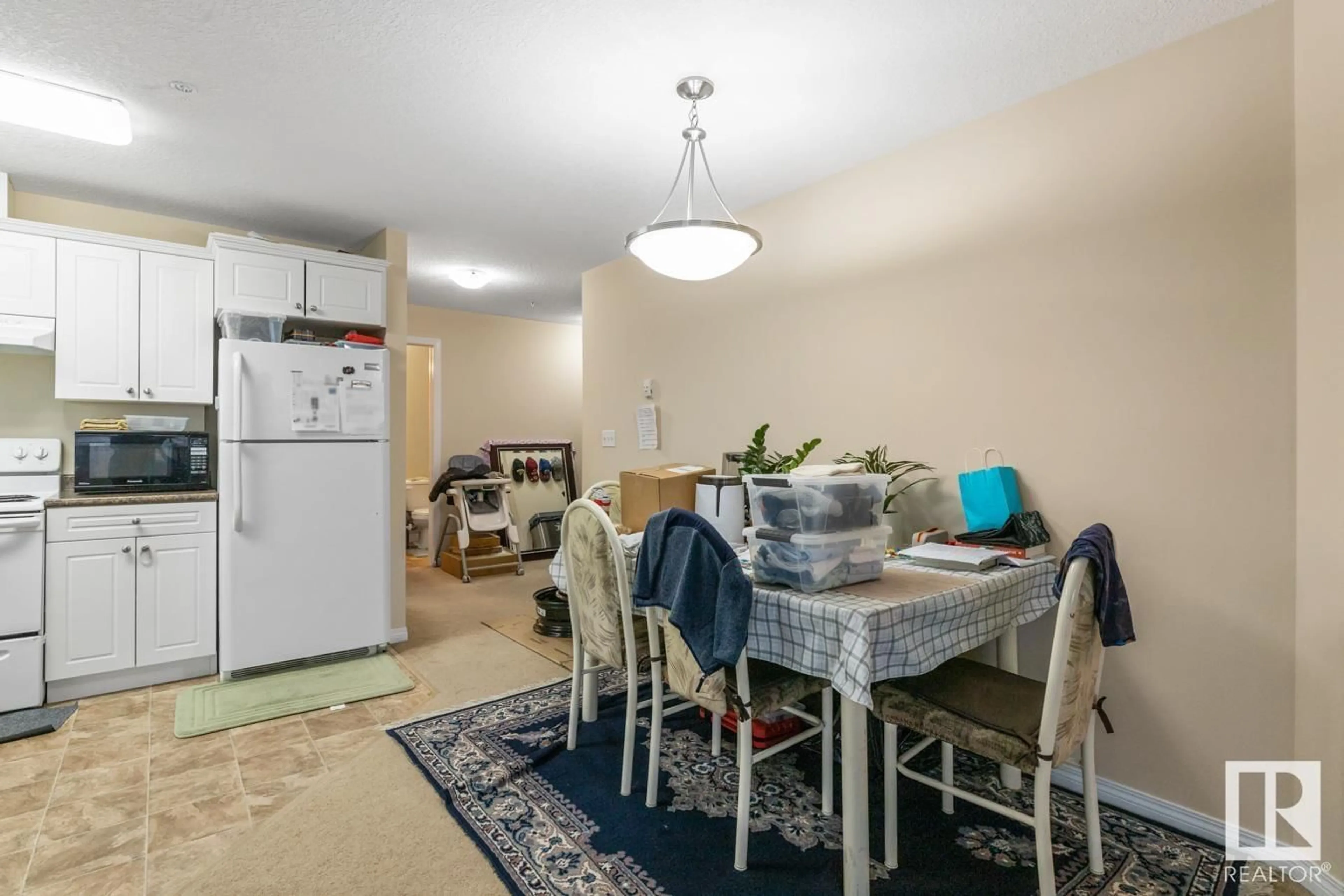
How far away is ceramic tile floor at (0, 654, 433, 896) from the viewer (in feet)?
5.93

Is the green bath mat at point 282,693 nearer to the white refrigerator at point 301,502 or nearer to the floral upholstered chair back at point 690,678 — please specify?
the white refrigerator at point 301,502

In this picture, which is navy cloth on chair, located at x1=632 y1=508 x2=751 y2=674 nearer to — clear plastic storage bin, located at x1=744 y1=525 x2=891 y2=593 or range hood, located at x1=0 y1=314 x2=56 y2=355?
clear plastic storage bin, located at x1=744 y1=525 x2=891 y2=593

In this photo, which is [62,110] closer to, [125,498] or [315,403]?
[315,403]

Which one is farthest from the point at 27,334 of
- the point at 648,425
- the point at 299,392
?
the point at 648,425

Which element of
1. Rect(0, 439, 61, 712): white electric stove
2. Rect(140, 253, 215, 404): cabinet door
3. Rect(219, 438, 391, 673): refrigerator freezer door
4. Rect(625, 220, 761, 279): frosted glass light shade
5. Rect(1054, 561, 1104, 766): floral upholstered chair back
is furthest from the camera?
Rect(140, 253, 215, 404): cabinet door

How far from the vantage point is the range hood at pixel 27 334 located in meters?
2.85

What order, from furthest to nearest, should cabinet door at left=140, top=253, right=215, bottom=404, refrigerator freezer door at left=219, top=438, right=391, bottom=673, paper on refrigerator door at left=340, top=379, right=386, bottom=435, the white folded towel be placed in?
paper on refrigerator door at left=340, top=379, right=386, bottom=435
cabinet door at left=140, top=253, right=215, bottom=404
refrigerator freezer door at left=219, top=438, right=391, bottom=673
the white folded towel

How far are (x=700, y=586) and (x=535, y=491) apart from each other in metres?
4.73

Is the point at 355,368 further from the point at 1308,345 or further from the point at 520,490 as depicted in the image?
the point at 1308,345

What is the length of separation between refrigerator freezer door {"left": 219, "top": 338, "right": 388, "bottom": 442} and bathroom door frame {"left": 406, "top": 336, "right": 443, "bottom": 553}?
2.42 meters

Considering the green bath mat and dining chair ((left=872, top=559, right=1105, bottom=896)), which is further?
the green bath mat

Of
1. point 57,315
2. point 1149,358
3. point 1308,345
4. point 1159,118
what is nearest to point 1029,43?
point 1159,118

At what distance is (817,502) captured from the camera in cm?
167

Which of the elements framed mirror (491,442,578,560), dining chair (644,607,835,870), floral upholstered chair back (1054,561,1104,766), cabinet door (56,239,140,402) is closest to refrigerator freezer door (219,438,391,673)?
cabinet door (56,239,140,402)
